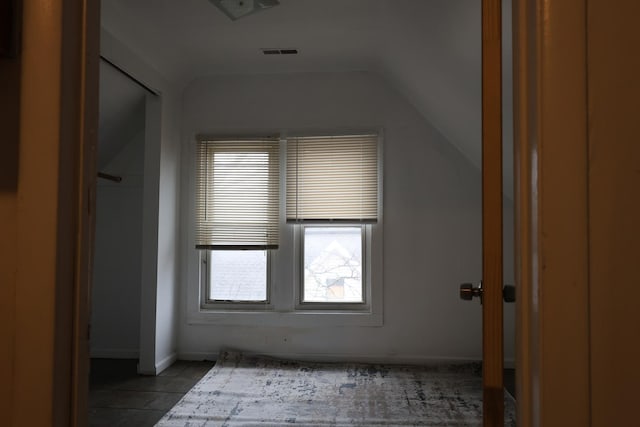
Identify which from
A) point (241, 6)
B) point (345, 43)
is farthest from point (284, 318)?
point (241, 6)

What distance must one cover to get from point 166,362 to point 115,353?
1.84 feet

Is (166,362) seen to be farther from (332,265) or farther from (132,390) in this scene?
(332,265)

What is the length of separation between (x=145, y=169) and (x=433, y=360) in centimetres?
285

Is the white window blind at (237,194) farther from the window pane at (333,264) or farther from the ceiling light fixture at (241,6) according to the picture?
the ceiling light fixture at (241,6)

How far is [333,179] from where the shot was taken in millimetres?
4117

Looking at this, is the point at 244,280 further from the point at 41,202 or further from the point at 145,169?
the point at 41,202

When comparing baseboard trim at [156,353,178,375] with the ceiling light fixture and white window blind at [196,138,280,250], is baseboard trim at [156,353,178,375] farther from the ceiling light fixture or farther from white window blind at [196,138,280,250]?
the ceiling light fixture

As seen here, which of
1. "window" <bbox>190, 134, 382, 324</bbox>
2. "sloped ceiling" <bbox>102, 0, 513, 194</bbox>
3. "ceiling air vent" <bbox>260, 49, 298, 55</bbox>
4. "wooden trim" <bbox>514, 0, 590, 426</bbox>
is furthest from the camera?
"window" <bbox>190, 134, 382, 324</bbox>

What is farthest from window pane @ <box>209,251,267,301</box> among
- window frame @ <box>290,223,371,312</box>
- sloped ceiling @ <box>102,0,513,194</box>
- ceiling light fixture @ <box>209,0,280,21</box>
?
ceiling light fixture @ <box>209,0,280,21</box>

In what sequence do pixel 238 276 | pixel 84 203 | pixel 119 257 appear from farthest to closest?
pixel 238 276
pixel 119 257
pixel 84 203

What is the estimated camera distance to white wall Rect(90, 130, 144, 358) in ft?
13.6

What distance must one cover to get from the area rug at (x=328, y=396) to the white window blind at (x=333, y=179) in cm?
126

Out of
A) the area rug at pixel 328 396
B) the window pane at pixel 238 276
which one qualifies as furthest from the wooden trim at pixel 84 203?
the window pane at pixel 238 276

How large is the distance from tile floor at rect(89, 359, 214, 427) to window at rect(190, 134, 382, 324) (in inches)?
27.0
